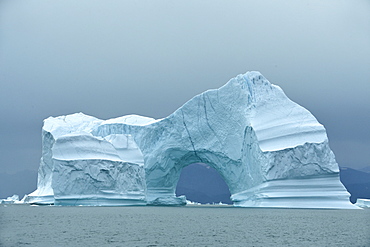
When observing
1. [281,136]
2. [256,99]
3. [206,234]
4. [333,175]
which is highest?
[256,99]

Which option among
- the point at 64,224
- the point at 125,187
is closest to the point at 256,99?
the point at 125,187

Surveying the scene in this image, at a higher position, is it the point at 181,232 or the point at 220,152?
the point at 220,152

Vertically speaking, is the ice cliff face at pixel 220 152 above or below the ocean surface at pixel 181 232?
above

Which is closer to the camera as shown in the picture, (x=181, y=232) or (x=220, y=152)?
(x=181, y=232)

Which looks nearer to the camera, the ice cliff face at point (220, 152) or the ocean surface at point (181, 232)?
the ocean surface at point (181, 232)

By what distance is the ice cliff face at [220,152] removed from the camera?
2897 cm

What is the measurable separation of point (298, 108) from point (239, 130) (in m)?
3.34

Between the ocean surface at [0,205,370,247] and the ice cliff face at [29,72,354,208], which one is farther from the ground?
the ice cliff face at [29,72,354,208]

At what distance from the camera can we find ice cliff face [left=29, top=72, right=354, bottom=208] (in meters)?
29.0

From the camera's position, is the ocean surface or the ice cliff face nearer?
the ocean surface

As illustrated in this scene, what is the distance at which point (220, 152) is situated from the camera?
33.2 m

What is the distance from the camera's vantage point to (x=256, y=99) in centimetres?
3189

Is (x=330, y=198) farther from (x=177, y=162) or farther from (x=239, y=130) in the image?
(x=177, y=162)

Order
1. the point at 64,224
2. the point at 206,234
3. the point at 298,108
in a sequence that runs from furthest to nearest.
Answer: the point at 298,108
the point at 64,224
the point at 206,234
